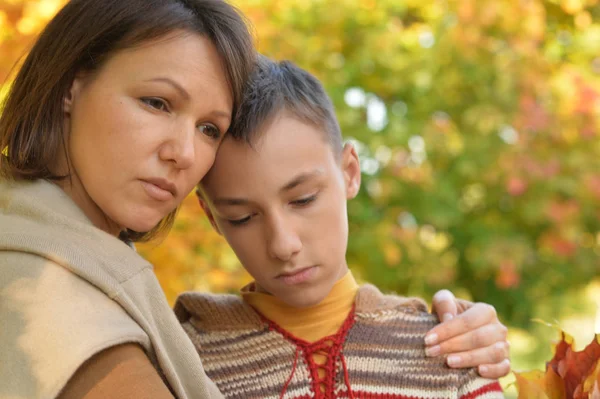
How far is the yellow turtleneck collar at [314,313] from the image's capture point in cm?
220

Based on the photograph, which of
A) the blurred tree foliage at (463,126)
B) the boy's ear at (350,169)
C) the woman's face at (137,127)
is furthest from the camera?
the blurred tree foliage at (463,126)

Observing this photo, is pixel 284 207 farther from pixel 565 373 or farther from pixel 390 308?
pixel 565 373

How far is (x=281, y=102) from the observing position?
7.15ft

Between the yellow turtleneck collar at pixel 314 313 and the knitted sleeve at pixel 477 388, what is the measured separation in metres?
0.38

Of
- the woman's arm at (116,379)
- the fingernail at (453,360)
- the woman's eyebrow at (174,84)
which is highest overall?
the woman's eyebrow at (174,84)

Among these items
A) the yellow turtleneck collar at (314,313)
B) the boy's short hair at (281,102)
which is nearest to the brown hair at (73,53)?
the boy's short hair at (281,102)

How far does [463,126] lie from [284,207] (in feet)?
14.6

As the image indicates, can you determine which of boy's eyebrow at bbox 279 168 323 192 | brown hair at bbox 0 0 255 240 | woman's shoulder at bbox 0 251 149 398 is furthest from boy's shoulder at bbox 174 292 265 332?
woman's shoulder at bbox 0 251 149 398

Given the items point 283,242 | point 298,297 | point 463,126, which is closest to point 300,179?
point 283,242

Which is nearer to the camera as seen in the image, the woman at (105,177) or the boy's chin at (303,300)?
the woman at (105,177)

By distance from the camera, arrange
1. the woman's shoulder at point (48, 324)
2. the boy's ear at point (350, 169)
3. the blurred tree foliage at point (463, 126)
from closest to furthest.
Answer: the woman's shoulder at point (48, 324), the boy's ear at point (350, 169), the blurred tree foliage at point (463, 126)

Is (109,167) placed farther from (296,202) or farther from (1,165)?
(296,202)

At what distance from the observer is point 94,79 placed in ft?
5.87

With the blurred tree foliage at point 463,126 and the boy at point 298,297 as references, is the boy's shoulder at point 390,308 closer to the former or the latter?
the boy at point 298,297
